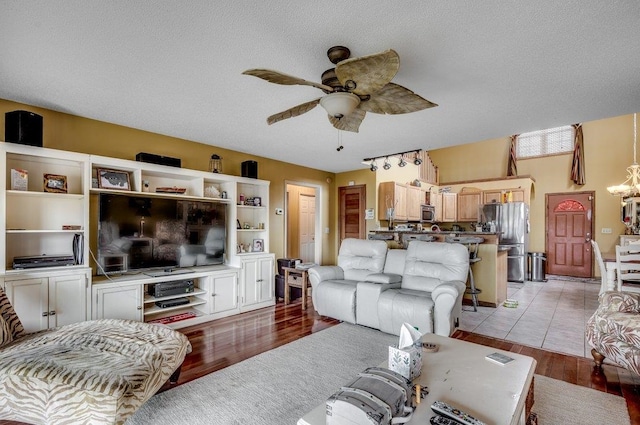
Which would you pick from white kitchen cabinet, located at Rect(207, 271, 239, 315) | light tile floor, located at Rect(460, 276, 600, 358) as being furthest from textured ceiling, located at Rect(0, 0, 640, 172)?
light tile floor, located at Rect(460, 276, 600, 358)

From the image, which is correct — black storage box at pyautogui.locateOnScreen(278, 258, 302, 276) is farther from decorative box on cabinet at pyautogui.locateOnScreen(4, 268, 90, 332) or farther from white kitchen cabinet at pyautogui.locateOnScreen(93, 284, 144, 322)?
decorative box on cabinet at pyautogui.locateOnScreen(4, 268, 90, 332)

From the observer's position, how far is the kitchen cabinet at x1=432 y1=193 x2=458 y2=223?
802 cm

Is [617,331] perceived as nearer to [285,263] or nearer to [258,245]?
[285,263]

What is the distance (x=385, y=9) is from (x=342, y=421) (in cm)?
197

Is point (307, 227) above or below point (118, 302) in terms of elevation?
above

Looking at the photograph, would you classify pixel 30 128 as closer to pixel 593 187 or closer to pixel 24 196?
pixel 24 196

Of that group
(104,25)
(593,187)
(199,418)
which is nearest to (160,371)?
(199,418)

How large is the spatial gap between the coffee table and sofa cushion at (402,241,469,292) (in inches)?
56.3

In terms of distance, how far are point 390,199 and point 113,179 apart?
4.57 m

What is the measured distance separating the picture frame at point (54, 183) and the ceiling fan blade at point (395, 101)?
10.1 ft

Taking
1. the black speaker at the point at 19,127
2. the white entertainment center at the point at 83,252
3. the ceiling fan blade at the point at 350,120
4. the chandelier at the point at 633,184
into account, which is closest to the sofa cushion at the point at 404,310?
the ceiling fan blade at the point at 350,120

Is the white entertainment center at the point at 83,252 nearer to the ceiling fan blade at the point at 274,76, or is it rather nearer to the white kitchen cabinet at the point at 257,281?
the white kitchen cabinet at the point at 257,281

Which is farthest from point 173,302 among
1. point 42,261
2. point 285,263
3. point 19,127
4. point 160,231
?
point 19,127

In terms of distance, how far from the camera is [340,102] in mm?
1970
